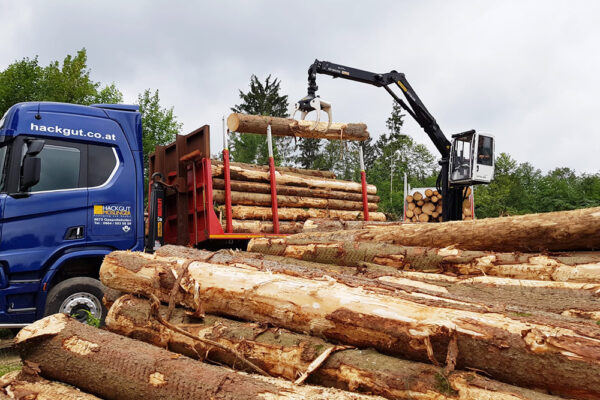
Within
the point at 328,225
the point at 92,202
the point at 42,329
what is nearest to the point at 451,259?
the point at 328,225

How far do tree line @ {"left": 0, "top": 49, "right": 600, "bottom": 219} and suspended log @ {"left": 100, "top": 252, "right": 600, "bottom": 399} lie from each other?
22.2 feet

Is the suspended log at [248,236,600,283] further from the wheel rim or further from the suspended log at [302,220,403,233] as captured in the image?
the wheel rim

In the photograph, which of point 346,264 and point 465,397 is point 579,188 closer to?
point 346,264

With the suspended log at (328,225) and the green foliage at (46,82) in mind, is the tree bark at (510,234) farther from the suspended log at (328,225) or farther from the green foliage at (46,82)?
the green foliage at (46,82)

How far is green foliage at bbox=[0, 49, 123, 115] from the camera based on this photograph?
2467 centimetres

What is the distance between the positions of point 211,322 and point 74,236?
3544 millimetres

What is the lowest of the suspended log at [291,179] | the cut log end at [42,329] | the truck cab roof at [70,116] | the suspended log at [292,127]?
the cut log end at [42,329]

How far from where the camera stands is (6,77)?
24.8 m

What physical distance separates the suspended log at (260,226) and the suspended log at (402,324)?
11.6ft

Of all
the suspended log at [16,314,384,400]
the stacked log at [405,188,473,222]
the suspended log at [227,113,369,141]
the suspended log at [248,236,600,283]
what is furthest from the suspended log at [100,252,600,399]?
the stacked log at [405,188,473,222]

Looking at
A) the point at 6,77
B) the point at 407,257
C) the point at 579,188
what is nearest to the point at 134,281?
the point at 407,257

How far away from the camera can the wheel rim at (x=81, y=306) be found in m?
6.41

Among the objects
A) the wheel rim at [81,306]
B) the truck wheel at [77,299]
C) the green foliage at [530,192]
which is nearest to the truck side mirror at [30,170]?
the truck wheel at [77,299]

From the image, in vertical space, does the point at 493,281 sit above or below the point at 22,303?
above
